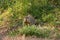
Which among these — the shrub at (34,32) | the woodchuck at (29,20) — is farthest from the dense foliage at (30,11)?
the shrub at (34,32)

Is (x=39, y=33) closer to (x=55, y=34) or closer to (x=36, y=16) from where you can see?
(x=55, y=34)

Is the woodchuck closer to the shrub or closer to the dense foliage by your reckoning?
the dense foliage

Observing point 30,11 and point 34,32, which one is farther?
point 30,11

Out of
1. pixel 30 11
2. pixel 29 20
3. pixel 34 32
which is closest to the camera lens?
pixel 34 32

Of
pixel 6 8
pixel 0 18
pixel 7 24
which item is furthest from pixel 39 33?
pixel 6 8

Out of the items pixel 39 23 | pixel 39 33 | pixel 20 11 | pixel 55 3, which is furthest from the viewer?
pixel 55 3

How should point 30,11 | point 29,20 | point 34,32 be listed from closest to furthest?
point 34,32
point 29,20
point 30,11

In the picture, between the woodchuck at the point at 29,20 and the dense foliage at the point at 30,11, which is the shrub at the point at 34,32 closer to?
the woodchuck at the point at 29,20

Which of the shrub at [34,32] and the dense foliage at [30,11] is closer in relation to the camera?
the shrub at [34,32]

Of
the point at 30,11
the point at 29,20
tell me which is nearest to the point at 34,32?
the point at 29,20

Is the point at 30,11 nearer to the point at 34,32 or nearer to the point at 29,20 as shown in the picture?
the point at 29,20

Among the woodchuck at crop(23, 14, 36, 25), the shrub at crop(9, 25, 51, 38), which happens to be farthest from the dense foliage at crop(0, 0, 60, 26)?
the shrub at crop(9, 25, 51, 38)

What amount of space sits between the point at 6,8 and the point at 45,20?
2.26 meters

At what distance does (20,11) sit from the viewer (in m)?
10.2
